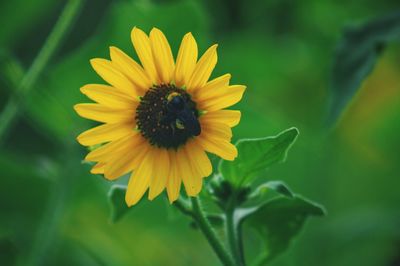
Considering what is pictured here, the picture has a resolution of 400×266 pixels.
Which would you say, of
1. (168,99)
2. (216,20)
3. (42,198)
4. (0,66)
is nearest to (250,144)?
(168,99)

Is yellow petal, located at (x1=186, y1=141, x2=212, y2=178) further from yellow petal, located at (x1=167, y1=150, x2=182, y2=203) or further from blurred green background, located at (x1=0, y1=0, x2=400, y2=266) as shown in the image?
blurred green background, located at (x1=0, y1=0, x2=400, y2=266)

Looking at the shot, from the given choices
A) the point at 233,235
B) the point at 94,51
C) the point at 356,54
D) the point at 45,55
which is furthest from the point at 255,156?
the point at 94,51

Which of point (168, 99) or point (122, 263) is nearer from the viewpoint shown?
point (168, 99)

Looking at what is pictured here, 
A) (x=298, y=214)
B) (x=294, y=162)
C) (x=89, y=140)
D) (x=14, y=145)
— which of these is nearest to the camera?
(x=89, y=140)

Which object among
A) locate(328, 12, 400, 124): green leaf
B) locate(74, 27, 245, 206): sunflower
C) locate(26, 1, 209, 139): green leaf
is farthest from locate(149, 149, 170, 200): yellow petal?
locate(26, 1, 209, 139): green leaf

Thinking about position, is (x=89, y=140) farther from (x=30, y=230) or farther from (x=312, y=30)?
(x=312, y=30)

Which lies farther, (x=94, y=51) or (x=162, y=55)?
(x=94, y=51)

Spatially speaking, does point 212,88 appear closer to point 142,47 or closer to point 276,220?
point 142,47

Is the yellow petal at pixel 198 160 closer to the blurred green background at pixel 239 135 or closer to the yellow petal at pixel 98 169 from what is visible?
the yellow petal at pixel 98 169

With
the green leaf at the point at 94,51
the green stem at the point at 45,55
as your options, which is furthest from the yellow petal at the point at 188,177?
the green leaf at the point at 94,51
